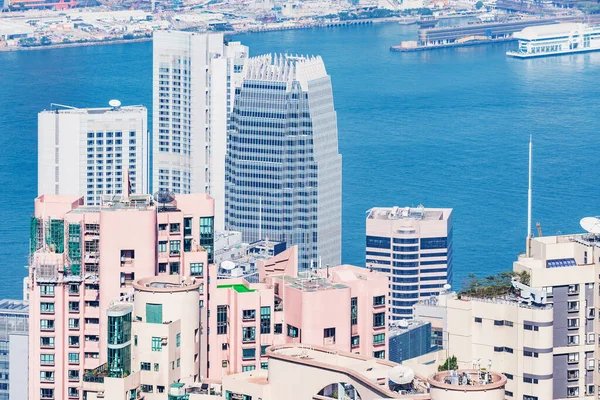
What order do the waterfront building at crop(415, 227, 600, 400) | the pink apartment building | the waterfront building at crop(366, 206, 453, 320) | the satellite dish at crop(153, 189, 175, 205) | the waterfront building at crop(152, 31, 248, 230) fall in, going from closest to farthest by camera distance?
1. the waterfront building at crop(415, 227, 600, 400)
2. the pink apartment building
3. the satellite dish at crop(153, 189, 175, 205)
4. the waterfront building at crop(366, 206, 453, 320)
5. the waterfront building at crop(152, 31, 248, 230)

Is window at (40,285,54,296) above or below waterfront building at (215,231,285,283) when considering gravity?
above

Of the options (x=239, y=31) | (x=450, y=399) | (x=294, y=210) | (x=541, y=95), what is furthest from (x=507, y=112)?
(x=450, y=399)

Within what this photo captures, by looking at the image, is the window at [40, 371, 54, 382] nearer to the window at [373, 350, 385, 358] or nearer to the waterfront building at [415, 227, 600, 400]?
the window at [373, 350, 385, 358]

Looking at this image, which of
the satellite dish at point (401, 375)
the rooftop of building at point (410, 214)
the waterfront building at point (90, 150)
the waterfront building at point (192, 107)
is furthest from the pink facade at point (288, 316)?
the waterfront building at point (192, 107)

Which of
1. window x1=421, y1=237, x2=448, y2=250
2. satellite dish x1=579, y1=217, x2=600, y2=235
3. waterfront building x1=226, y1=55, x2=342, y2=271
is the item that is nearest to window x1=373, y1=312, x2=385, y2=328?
Answer: satellite dish x1=579, y1=217, x2=600, y2=235

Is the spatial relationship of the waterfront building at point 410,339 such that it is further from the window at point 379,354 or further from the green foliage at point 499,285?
the green foliage at point 499,285

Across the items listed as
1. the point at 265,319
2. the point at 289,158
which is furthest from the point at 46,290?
the point at 289,158

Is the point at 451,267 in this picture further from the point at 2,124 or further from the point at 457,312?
the point at 457,312
